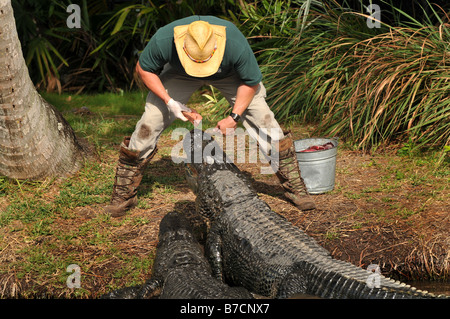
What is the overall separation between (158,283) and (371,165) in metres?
2.65

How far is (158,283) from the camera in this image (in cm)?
333

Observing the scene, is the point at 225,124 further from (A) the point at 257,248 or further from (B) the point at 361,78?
(B) the point at 361,78

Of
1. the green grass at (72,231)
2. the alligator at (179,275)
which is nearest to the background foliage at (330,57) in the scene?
the green grass at (72,231)

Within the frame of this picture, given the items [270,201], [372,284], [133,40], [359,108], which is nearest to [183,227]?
[270,201]

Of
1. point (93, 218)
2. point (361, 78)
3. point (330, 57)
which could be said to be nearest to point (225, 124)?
point (93, 218)

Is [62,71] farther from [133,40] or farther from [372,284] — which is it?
[372,284]

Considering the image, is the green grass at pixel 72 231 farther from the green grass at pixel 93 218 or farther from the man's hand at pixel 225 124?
the man's hand at pixel 225 124

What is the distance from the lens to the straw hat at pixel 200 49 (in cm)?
353

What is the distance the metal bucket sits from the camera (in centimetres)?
440

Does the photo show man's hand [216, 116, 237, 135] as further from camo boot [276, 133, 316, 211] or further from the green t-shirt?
camo boot [276, 133, 316, 211]

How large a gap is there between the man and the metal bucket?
0.14m

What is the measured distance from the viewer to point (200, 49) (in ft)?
11.5

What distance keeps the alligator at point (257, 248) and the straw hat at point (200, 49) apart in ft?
2.65

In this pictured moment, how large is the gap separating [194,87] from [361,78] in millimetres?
2068
